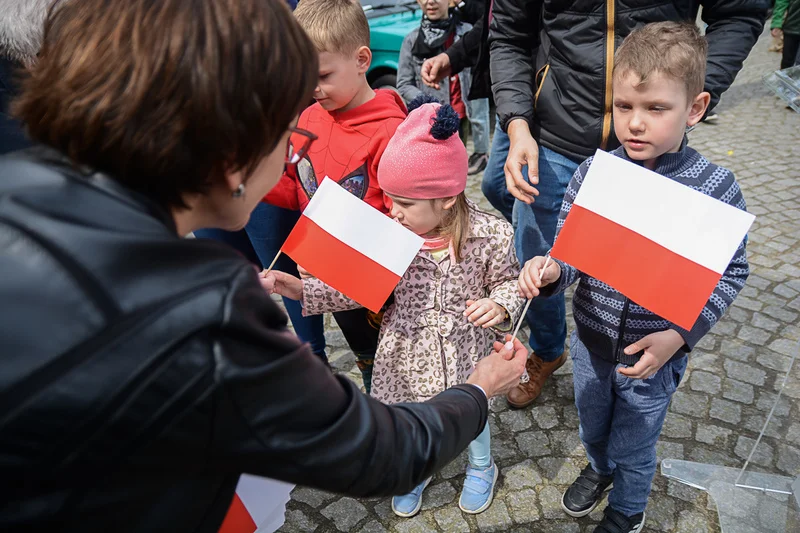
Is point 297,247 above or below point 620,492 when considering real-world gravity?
above

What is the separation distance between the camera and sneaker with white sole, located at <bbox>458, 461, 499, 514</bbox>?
235cm

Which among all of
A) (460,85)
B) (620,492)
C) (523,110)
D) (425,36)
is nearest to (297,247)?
(523,110)

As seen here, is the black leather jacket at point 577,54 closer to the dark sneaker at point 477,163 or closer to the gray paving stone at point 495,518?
the gray paving stone at point 495,518

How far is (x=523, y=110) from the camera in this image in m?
2.31

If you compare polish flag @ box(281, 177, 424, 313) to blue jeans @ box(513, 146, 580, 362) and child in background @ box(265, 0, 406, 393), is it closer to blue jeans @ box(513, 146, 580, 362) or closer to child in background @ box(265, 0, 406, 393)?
child in background @ box(265, 0, 406, 393)

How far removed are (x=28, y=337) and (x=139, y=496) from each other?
0.29 m

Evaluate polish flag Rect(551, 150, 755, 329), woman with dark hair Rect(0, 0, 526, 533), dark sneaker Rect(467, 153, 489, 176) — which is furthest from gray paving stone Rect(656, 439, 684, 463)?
dark sneaker Rect(467, 153, 489, 176)

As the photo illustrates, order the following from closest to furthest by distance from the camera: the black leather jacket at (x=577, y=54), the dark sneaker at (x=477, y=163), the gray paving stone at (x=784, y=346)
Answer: the black leather jacket at (x=577, y=54) → the gray paving stone at (x=784, y=346) → the dark sneaker at (x=477, y=163)

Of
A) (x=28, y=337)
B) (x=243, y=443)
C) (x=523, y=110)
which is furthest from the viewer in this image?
(x=523, y=110)

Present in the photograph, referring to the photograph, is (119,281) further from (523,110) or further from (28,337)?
(523,110)

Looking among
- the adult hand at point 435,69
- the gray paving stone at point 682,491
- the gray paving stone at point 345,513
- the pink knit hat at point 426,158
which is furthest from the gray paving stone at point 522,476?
the adult hand at point 435,69

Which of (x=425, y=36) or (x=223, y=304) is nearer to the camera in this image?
→ (x=223, y=304)

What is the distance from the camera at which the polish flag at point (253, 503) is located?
5.18ft

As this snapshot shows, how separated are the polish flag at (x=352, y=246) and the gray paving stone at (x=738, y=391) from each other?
1957mm
